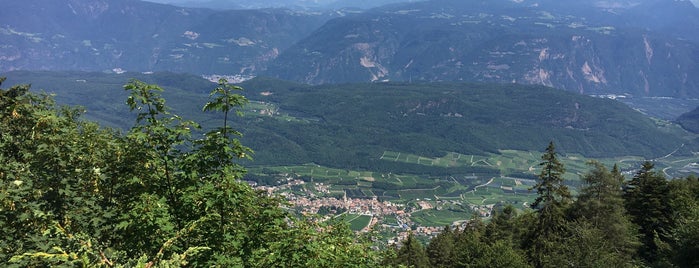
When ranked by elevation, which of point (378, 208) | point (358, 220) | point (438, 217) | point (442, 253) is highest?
point (442, 253)

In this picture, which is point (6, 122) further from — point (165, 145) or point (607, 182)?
point (607, 182)

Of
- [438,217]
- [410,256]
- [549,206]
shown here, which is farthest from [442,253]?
[438,217]

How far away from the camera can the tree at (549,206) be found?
102ft

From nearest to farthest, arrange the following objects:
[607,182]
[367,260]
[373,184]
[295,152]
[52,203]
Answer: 1. [52,203]
2. [367,260]
3. [607,182]
4. [373,184]
5. [295,152]

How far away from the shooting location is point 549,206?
32.2 m

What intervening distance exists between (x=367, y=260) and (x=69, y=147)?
8.17 metres

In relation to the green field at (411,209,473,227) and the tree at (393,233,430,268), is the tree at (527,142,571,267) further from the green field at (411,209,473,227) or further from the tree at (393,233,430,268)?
the green field at (411,209,473,227)

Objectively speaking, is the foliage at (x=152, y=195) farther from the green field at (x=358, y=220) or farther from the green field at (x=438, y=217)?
the green field at (x=438, y=217)

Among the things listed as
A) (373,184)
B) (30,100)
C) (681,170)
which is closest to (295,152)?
(373,184)

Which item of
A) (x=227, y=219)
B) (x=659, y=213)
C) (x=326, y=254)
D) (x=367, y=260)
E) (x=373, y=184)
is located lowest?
(x=373, y=184)

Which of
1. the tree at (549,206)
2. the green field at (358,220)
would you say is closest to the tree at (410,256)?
the tree at (549,206)

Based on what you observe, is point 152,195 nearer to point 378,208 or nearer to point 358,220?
point 358,220

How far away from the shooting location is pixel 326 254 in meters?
10.3

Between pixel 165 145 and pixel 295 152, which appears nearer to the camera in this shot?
pixel 165 145
